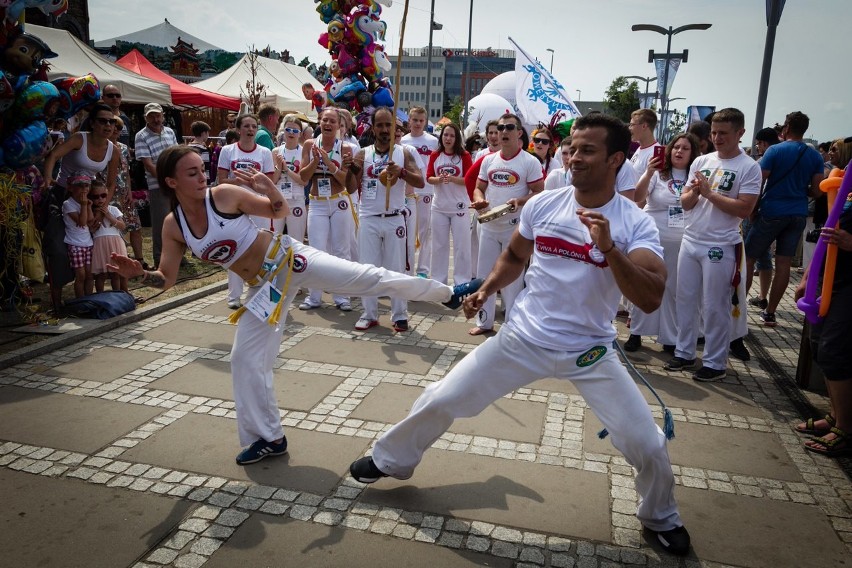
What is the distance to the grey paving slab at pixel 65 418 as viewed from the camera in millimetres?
4293

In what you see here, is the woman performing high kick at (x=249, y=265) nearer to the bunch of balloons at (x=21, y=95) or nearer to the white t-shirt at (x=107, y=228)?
the bunch of balloons at (x=21, y=95)

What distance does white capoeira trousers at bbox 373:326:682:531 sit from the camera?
9.95 feet

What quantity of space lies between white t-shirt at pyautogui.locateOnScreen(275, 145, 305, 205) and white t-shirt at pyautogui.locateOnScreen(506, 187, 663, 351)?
17.9 feet

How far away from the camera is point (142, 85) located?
1338 cm

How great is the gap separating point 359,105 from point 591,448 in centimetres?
1144

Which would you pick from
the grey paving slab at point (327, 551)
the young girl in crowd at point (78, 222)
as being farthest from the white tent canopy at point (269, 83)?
the grey paving slab at point (327, 551)

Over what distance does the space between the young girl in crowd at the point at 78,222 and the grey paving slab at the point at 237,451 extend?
361 centimetres

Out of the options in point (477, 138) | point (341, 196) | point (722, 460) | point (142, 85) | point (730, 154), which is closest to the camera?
point (722, 460)

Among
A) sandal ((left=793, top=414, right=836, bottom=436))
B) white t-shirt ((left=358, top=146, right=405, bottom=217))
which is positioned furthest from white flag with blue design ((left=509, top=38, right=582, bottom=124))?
sandal ((left=793, top=414, right=836, bottom=436))

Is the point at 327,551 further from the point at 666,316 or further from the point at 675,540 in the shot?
the point at 666,316

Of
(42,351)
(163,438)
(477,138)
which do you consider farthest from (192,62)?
(163,438)

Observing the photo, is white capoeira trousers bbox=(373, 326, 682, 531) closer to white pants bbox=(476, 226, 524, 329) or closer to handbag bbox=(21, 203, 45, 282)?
white pants bbox=(476, 226, 524, 329)

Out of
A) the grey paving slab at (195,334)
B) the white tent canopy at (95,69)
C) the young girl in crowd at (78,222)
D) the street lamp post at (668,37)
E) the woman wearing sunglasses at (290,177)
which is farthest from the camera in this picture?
the street lamp post at (668,37)

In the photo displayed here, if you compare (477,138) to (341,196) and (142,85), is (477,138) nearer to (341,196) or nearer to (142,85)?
(341,196)
